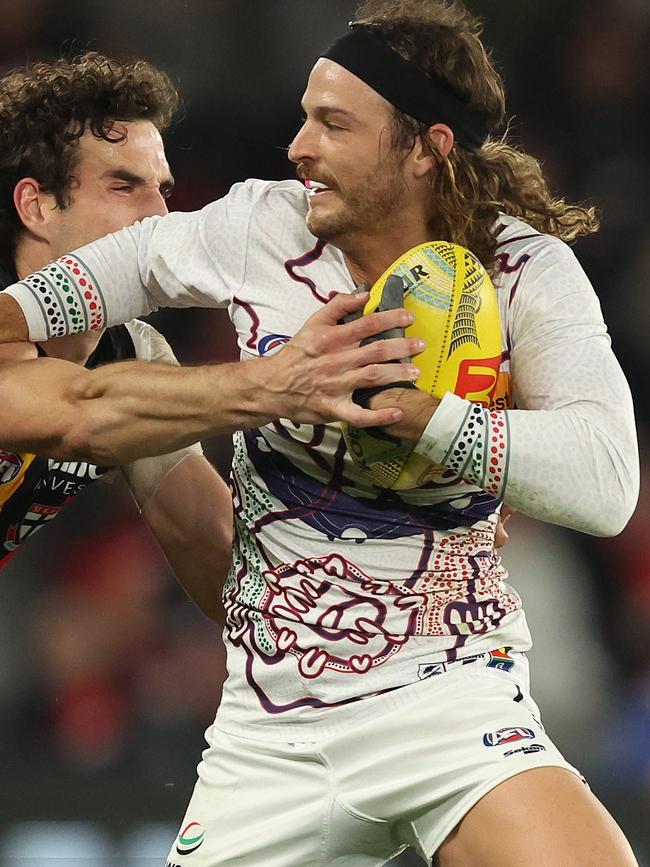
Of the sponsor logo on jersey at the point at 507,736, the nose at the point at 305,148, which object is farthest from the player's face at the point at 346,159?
the sponsor logo on jersey at the point at 507,736

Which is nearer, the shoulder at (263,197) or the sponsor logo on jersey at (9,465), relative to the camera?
the shoulder at (263,197)

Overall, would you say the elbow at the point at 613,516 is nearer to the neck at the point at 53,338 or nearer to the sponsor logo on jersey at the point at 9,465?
the neck at the point at 53,338

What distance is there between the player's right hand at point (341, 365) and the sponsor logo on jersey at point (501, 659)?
1.77 ft

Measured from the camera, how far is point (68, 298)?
2316 mm

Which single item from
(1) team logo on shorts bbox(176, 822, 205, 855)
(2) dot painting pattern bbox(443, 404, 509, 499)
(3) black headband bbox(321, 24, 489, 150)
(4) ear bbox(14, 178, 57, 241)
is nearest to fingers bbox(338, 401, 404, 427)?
(2) dot painting pattern bbox(443, 404, 509, 499)

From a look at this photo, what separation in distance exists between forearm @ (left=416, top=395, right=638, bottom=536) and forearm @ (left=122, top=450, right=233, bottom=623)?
1073 millimetres

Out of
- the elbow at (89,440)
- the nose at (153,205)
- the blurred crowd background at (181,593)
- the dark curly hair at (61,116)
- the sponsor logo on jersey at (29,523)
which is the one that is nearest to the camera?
the elbow at (89,440)

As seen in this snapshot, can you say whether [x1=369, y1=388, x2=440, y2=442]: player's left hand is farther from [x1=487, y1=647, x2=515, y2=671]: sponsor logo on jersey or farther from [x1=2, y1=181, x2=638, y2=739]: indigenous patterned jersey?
[x1=487, y1=647, x2=515, y2=671]: sponsor logo on jersey

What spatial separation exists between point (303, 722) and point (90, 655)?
270 centimetres

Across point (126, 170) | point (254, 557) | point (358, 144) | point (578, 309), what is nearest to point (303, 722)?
point (254, 557)

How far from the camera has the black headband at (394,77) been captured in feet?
7.68

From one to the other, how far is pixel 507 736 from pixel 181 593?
2.96m

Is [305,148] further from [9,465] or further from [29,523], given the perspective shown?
[29,523]

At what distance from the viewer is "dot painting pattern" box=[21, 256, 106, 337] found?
2314 mm
